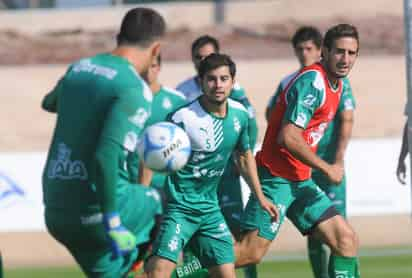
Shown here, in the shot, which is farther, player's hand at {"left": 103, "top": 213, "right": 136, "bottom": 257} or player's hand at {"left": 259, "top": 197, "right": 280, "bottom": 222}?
player's hand at {"left": 259, "top": 197, "right": 280, "bottom": 222}

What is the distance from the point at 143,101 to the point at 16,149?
13245 millimetres

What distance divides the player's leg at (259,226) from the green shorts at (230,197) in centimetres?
149

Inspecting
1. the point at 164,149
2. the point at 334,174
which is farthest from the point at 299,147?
the point at 164,149

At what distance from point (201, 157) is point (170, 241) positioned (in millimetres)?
644

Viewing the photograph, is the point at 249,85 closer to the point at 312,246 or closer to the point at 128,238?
the point at 312,246

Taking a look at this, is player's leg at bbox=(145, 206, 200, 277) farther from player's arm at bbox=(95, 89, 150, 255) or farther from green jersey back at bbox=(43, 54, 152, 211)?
player's arm at bbox=(95, 89, 150, 255)

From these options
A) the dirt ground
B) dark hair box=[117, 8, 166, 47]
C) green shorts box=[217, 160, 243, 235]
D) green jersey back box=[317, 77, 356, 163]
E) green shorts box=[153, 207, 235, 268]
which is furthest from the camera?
the dirt ground

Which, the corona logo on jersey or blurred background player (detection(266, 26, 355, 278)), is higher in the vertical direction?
blurred background player (detection(266, 26, 355, 278))

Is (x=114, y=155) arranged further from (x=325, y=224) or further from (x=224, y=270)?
(x=325, y=224)

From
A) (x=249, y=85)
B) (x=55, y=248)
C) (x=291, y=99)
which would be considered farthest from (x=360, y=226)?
(x=291, y=99)

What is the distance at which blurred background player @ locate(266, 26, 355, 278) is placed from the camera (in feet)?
34.0

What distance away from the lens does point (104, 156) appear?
5812 millimetres

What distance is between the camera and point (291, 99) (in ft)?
27.8

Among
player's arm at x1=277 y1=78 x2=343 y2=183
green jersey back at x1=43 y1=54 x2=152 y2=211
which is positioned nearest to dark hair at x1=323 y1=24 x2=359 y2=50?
player's arm at x1=277 y1=78 x2=343 y2=183
